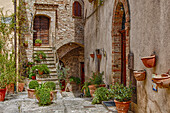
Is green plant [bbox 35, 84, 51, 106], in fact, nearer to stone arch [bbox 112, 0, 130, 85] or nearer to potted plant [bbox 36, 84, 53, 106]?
potted plant [bbox 36, 84, 53, 106]

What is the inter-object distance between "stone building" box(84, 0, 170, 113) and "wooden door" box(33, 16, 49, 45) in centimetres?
644

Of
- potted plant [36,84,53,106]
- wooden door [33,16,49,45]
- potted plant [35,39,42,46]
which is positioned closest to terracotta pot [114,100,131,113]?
potted plant [36,84,53,106]

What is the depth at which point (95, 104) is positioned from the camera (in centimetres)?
566

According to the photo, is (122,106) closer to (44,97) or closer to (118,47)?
(44,97)

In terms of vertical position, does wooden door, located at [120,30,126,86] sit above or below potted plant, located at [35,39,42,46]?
below

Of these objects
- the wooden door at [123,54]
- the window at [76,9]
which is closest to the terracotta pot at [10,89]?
the wooden door at [123,54]

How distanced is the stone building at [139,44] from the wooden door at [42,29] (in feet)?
21.1

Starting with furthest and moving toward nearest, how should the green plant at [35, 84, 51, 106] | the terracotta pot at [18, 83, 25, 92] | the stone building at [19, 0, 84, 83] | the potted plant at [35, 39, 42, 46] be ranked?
the stone building at [19, 0, 84, 83]
the potted plant at [35, 39, 42, 46]
the terracotta pot at [18, 83, 25, 92]
the green plant at [35, 84, 51, 106]

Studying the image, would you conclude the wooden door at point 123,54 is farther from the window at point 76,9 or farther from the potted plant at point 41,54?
the window at point 76,9

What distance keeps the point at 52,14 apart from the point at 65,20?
972 millimetres

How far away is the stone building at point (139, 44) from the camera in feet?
10.0

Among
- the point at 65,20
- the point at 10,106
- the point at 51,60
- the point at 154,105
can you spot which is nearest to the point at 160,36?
the point at 154,105

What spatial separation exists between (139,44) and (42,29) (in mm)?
9902

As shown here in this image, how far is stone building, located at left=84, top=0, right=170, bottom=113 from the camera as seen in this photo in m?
3.06
